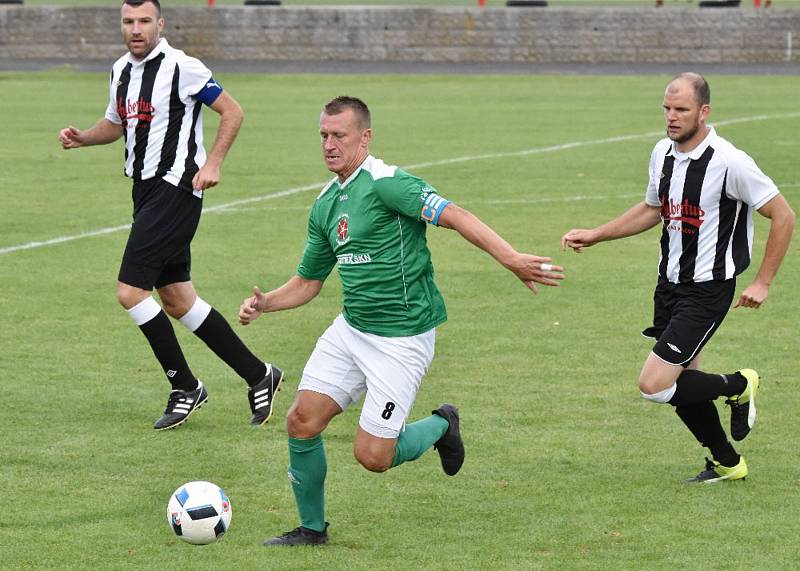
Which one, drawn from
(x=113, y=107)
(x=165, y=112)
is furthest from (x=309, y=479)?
(x=113, y=107)

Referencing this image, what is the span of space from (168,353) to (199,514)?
7.77 feet

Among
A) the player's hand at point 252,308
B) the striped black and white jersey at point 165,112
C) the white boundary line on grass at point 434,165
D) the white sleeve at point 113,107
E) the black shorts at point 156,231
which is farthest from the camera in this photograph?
the white boundary line on grass at point 434,165

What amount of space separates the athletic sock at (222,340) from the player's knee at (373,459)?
218 centimetres

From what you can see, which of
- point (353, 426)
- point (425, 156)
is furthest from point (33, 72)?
point (353, 426)

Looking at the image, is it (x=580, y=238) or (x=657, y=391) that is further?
(x=580, y=238)

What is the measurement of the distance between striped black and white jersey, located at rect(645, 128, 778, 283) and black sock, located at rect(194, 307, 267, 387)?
268 centimetres

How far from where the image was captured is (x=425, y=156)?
65.1 feet

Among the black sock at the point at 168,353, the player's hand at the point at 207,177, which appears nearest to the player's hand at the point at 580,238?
the player's hand at the point at 207,177

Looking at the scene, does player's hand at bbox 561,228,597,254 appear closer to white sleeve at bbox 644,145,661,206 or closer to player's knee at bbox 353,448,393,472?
white sleeve at bbox 644,145,661,206

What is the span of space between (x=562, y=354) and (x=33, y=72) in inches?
986

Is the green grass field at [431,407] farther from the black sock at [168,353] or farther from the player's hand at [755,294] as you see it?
the player's hand at [755,294]

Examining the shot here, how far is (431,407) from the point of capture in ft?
28.9

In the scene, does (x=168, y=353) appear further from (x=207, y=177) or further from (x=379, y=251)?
(x=379, y=251)

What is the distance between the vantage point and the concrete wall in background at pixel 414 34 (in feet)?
115
